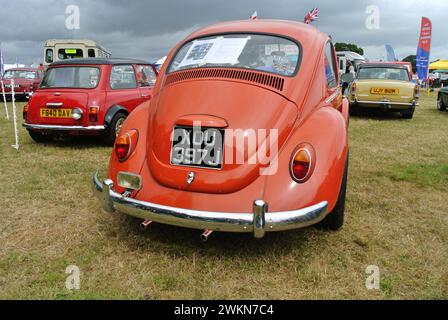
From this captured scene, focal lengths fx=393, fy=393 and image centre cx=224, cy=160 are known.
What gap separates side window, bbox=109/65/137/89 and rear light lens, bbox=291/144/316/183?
490 centimetres

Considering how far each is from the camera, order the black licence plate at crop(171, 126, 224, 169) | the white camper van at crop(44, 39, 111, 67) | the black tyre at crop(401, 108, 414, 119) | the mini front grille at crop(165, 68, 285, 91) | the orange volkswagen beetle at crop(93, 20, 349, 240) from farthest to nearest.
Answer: the white camper van at crop(44, 39, 111, 67)
the black tyre at crop(401, 108, 414, 119)
the mini front grille at crop(165, 68, 285, 91)
the black licence plate at crop(171, 126, 224, 169)
the orange volkswagen beetle at crop(93, 20, 349, 240)

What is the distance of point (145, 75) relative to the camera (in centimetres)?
776

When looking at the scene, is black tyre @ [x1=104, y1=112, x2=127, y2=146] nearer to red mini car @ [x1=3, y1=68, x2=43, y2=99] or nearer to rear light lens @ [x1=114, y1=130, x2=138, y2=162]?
rear light lens @ [x1=114, y1=130, x2=138, y2=162]

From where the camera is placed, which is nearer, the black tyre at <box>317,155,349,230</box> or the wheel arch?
the black tyre at <box>317,155,349,230</box>

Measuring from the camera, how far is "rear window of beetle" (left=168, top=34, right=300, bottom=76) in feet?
10.6

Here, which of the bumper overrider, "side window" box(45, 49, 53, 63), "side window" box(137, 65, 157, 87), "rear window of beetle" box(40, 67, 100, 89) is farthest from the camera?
"side window" box(45, 49, 53, 63)

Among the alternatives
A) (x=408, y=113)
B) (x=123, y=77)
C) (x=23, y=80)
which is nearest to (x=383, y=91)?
(x=408, y=113)

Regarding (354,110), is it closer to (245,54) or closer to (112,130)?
(112,130)

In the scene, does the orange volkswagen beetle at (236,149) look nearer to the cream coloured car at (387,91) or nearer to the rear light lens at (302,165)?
the rear light lens at (302,165)

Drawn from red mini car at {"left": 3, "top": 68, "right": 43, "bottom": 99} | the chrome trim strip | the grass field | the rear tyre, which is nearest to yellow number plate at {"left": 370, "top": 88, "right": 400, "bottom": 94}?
the rear tyre

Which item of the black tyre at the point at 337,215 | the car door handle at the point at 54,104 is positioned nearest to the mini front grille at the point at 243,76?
the black tyre at the point at 337,215

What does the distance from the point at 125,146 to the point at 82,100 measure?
3.60 metres
